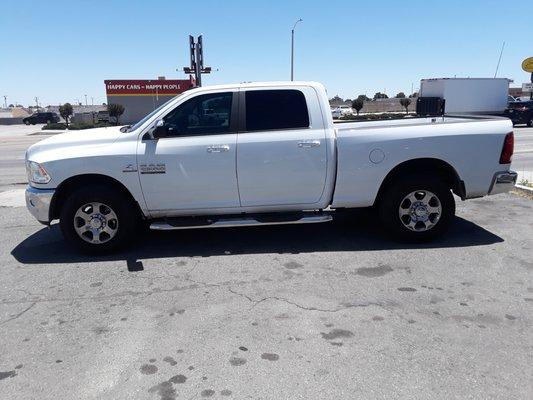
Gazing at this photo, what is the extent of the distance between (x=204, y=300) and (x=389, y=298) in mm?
1680

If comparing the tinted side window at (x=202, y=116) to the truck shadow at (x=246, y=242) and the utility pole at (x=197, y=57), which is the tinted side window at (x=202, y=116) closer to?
the truck shadow at (x=246, y=242)

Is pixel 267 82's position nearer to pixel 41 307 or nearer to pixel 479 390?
pixel 41 307

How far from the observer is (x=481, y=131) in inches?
217

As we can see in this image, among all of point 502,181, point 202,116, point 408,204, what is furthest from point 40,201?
point 502,181

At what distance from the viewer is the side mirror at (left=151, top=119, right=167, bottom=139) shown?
5258mm

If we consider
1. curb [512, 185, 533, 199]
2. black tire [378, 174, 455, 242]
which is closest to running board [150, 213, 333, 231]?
black tire [378, 174, 455, 242]

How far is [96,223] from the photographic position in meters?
5.40

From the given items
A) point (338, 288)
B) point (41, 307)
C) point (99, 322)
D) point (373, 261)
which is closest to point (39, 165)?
point (41, 307)

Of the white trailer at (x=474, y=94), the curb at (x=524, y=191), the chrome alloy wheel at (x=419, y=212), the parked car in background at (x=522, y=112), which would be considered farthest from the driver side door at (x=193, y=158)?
the white trailer at (x=474, y=94)

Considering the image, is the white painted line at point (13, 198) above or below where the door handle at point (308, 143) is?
below

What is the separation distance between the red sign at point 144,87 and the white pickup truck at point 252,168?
40458 mm

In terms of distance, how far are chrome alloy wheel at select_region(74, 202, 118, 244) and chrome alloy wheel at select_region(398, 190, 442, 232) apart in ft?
11.2

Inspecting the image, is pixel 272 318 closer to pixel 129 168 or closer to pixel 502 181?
pixel 129 168

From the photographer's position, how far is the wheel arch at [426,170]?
561 cm
